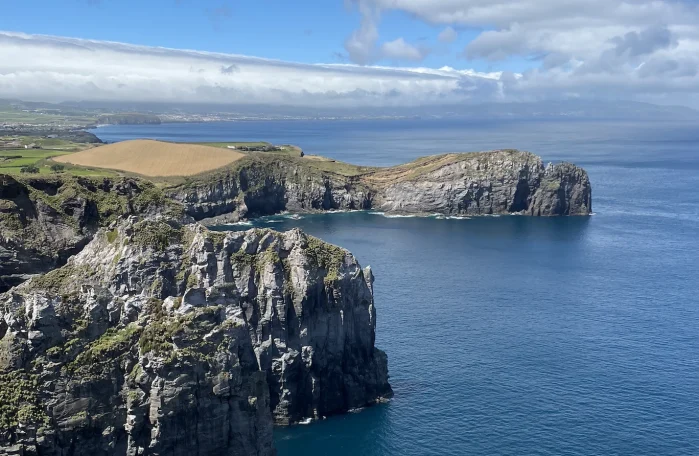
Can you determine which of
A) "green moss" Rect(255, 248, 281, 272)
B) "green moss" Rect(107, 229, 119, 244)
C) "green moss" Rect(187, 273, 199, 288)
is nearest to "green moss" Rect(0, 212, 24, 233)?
"green moss" Rect(107, 229, 119, 244)

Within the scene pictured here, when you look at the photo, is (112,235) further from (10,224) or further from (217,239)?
(10,224)

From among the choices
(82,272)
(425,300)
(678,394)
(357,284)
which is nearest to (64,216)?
(82,272)

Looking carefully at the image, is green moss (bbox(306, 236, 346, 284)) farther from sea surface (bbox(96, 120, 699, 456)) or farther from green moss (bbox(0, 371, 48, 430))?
green moss (bbox(0, 371, 48, 430))

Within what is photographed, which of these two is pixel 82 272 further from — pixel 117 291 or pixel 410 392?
pixel 410 392

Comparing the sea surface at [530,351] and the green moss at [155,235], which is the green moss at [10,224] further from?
the sea surface at [530,351]

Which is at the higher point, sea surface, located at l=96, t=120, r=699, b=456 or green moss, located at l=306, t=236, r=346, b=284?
green moss, located at l=306, t=236, r=346, b=284

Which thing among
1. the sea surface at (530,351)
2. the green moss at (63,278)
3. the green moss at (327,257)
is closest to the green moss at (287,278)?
the green moss at (327,257)
